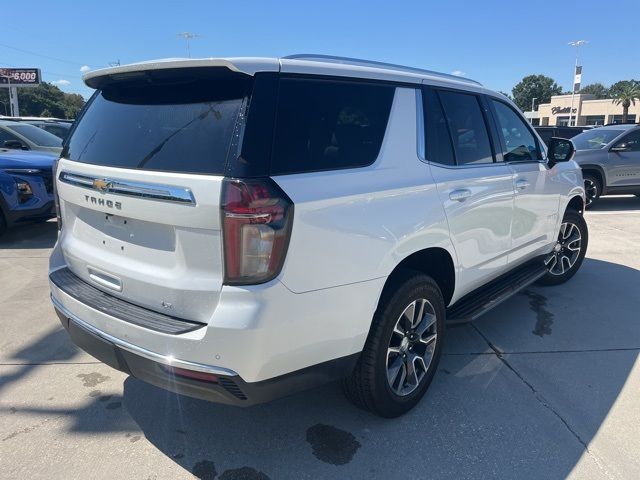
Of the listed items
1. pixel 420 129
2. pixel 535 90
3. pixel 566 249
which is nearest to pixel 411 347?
pixel 420 129

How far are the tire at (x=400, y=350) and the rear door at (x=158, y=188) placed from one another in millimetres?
952

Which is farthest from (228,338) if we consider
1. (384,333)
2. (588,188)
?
(588,188)

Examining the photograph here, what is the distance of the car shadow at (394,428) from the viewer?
2.49 metres

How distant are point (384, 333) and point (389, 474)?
0.69 m

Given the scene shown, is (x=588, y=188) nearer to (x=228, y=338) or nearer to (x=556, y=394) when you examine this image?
(x=556, y=394)

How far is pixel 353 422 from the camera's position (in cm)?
285

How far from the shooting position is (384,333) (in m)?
2.57

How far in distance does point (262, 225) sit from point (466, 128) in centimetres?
201

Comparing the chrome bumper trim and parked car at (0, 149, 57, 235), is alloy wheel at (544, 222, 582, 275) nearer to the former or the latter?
the chrome bumper trim

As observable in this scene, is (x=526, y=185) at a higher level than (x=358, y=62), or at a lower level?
lower

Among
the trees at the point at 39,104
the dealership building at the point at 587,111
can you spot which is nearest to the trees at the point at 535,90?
the dealership building at the point at 587,111

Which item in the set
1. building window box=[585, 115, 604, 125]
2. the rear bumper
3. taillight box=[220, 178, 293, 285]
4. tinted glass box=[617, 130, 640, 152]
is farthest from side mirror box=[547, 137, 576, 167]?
building window box=[585, 115, 604, 125]

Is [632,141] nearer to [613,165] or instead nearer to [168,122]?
[613,165]

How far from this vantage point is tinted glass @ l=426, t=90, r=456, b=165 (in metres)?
2.95
